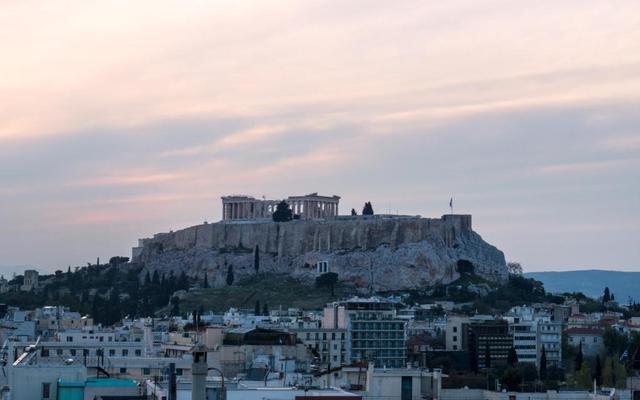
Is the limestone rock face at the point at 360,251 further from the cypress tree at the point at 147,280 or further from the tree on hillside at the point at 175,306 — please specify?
the tree on hillside at the point at 175,306

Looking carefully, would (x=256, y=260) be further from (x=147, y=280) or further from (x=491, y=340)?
(x=491, y=340)

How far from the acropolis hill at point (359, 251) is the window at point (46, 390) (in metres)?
141

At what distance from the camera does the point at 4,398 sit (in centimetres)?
3544

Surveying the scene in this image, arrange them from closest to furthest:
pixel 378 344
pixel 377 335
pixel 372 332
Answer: pixel 378 344 < pixel 372 332 < pixel 377 335

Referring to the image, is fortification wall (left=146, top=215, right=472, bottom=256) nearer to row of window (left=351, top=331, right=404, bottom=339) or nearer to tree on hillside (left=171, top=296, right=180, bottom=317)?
tree on hillside (left=171, top=296, right=180, bottom=317)

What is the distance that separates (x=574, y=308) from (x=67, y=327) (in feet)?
206

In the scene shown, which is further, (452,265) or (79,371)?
(452,265)

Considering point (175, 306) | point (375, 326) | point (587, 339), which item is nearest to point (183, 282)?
point (175, 306)

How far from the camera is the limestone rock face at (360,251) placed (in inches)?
7042

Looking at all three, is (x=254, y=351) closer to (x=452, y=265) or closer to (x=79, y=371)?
(x=79, y=371)

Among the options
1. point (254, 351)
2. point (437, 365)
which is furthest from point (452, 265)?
point (254, 351)

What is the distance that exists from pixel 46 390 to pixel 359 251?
494 feet

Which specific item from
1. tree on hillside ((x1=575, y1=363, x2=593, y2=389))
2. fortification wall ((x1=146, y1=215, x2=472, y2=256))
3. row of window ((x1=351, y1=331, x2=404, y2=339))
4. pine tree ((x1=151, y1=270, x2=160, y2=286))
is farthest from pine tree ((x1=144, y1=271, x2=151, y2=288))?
tree on hillside ((x1=575, y1=363, x2=593, y2=389))

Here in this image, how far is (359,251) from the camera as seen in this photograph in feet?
610
